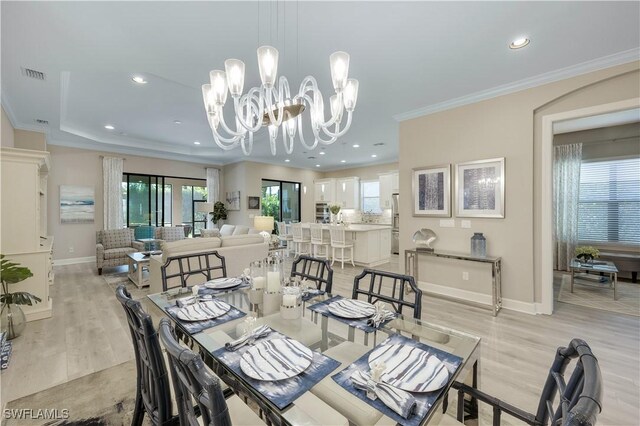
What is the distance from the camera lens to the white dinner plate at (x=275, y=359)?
1.04 m

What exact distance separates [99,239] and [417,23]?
7.13 m

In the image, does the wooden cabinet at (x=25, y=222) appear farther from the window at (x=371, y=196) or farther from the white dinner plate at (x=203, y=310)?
the window at (x=371, y=196)

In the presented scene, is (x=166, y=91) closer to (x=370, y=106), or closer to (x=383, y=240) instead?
(x=370, y=106)

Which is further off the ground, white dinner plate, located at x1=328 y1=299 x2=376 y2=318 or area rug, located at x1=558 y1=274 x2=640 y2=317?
white dinner plate, located at x1=328 y1=299 x2=376 y2=318

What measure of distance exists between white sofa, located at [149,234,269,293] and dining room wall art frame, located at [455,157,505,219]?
321cm

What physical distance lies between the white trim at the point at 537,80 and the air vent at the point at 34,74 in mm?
4997

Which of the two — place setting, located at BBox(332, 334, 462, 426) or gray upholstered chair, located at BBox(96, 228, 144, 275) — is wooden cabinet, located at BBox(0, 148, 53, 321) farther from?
place setting, located at BBox(332, 334, 462, 426)

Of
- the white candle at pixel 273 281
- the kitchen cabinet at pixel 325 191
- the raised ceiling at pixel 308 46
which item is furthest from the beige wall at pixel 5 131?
the kitchen cabinet at pixel 325 191

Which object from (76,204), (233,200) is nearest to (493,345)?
(233,200)

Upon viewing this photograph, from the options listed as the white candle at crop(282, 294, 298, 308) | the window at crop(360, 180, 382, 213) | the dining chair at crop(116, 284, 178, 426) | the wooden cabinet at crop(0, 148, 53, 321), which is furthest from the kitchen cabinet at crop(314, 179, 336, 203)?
the dining chair at crop(116, 284, 178, 426)

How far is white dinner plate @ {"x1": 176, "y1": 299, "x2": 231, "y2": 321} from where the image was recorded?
1.58m

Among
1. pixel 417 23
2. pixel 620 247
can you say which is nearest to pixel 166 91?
pixel 417 23

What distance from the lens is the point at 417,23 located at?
2.38 meters

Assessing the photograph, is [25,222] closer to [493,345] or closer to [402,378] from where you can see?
[402,378]
